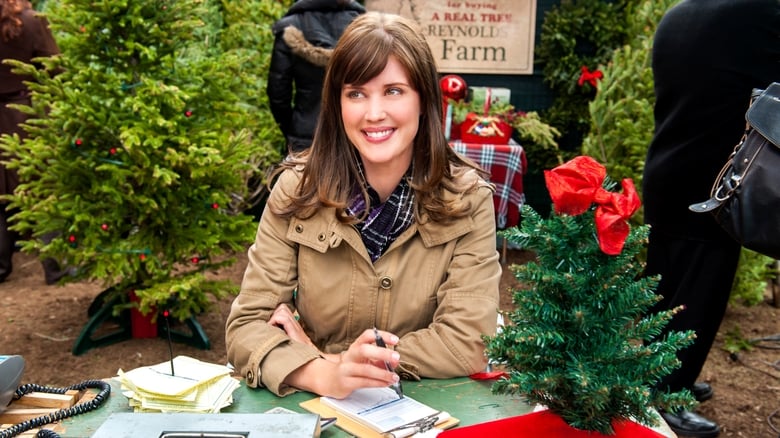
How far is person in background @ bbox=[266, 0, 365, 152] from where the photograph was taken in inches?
205

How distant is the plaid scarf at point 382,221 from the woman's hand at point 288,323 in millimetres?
277

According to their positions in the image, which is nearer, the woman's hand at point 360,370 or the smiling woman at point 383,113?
the woman's hand at point 360,370

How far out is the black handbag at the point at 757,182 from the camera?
2.30 m

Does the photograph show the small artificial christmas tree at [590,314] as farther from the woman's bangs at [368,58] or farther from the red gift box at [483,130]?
the red gift box at [483,130]

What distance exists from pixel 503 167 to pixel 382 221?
418cm

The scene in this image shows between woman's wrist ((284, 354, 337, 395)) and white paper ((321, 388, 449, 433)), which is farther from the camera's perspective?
woman's wrist ((284, 354, 337, 395))

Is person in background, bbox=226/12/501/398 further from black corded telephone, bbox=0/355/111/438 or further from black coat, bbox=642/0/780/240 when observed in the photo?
black coat, bbox=642/0/780/240

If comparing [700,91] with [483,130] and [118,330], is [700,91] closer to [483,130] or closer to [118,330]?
[483,130]

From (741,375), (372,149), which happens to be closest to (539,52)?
(741,375)

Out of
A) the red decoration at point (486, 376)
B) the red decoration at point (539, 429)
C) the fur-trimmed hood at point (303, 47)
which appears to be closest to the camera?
the red decoration at point (539, 429)

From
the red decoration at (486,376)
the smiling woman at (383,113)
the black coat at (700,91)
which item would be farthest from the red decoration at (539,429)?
the black coat at (700,91)

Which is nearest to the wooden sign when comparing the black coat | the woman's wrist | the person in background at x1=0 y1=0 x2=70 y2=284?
the person in background at x1=0 y1=0 x2=70 y2=284

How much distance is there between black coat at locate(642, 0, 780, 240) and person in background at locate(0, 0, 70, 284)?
4070 mm

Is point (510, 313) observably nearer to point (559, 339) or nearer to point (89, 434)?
point (559, 339)
